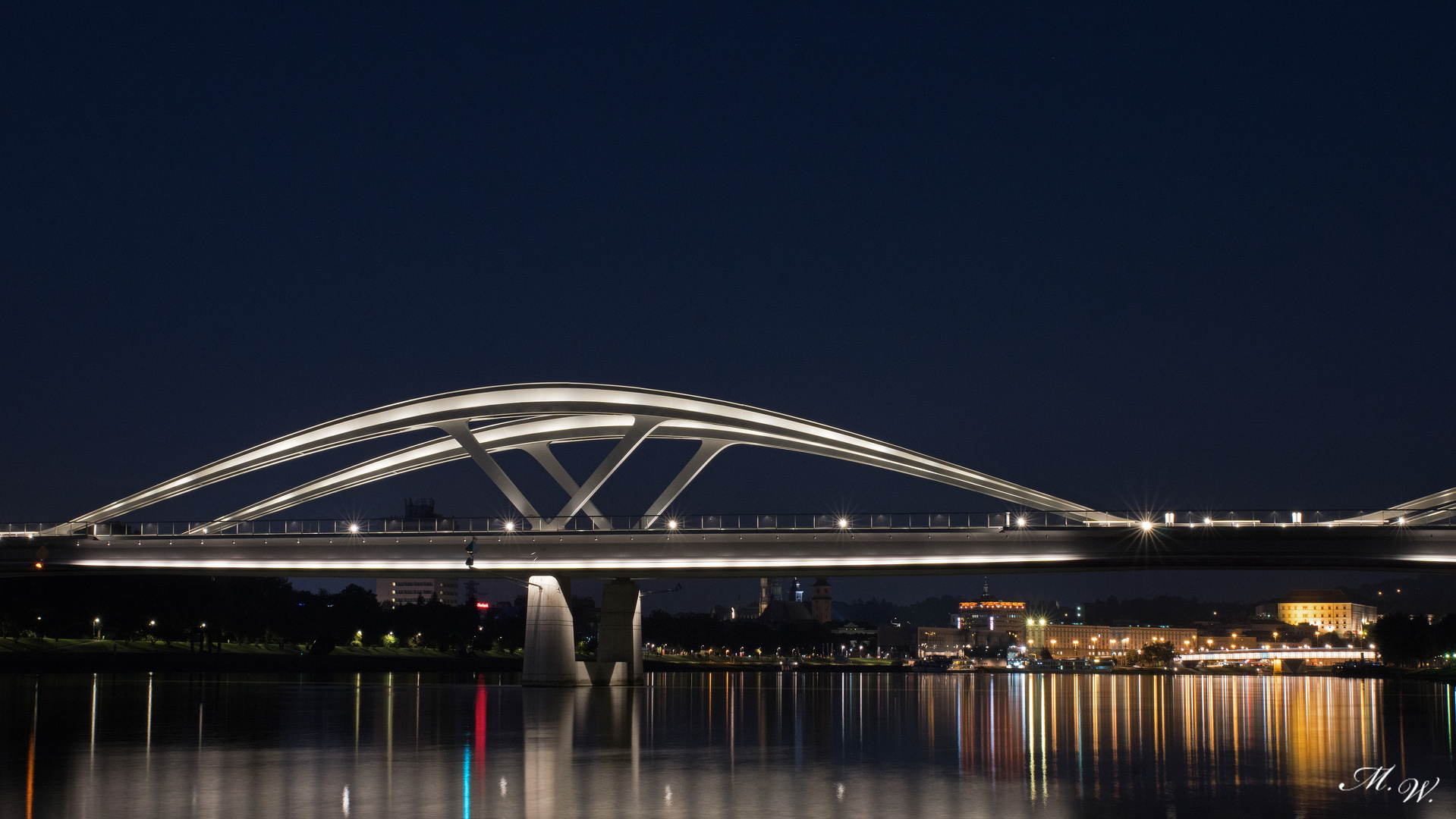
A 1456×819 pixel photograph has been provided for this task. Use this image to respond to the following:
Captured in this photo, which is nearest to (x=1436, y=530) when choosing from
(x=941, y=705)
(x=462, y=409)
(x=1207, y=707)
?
(x=1207, y=707)

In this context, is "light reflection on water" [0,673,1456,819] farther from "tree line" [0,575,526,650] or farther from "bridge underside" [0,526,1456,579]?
"tree line" [0,575,526,650]

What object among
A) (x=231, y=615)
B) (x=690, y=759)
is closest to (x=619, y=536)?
(x=690, y=759)

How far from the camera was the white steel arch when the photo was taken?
59.5m

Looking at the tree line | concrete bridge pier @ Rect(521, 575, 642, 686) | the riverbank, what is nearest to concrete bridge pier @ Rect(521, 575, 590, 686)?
concrete bridge pier @ Rect(521, 575, 642, 686)

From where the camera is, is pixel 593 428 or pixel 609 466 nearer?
pixel 609 466

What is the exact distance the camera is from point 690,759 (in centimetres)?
2027

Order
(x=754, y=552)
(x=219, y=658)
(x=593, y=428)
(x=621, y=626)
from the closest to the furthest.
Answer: (x=754, y=552) → (x=621, y=626) → (x=593, y=428) → (x=219, y=658)

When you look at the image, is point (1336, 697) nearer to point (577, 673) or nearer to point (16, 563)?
point (577, 673)

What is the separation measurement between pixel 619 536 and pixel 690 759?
3742 centimetres

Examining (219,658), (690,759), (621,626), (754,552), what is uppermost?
(754,552)
